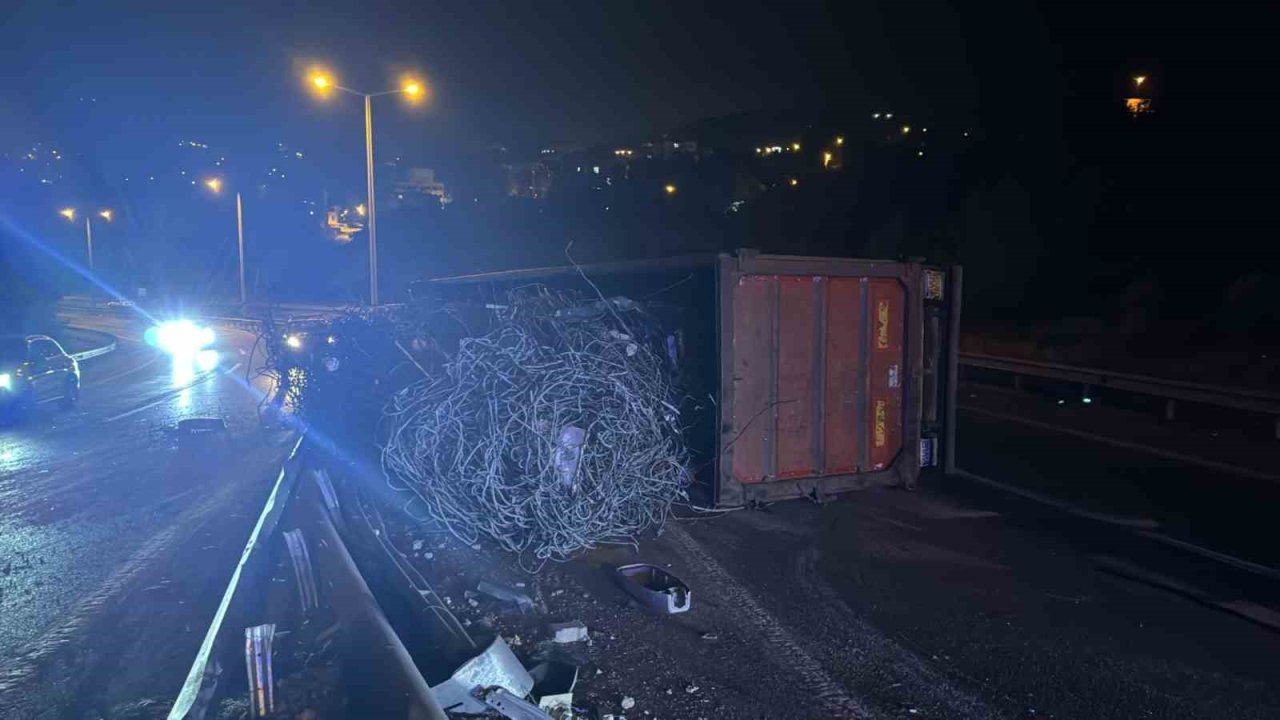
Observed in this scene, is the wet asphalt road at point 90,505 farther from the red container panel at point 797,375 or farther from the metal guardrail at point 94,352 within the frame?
the metal guardrail at point 94,352

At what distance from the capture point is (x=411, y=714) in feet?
12.4

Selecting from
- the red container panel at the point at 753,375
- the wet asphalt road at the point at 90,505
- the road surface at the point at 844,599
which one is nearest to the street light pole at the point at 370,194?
the wet asphalt road at the point at 90,505

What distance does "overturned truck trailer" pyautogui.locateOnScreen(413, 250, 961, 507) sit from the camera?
7.61m

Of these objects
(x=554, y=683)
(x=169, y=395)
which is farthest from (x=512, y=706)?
(x=169, y=395)

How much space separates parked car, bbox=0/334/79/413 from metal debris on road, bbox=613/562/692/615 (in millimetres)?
13170

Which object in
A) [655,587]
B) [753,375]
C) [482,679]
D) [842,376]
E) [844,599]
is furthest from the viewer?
[842,376]

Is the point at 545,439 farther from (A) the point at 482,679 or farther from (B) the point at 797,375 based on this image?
(A) the point at 482,679

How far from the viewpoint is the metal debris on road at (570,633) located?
17.0ft

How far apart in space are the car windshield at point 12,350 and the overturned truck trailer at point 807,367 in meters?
12.3

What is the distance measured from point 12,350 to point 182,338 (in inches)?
582

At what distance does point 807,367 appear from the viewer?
798cm

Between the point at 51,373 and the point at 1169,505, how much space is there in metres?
17.4

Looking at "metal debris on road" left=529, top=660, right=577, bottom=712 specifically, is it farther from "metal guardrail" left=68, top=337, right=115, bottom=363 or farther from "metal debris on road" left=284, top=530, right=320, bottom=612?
"metal guardrail" left=68, top=337, right=115, bottom=363

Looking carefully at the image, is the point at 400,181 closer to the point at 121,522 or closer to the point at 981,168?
the point at 981,168
